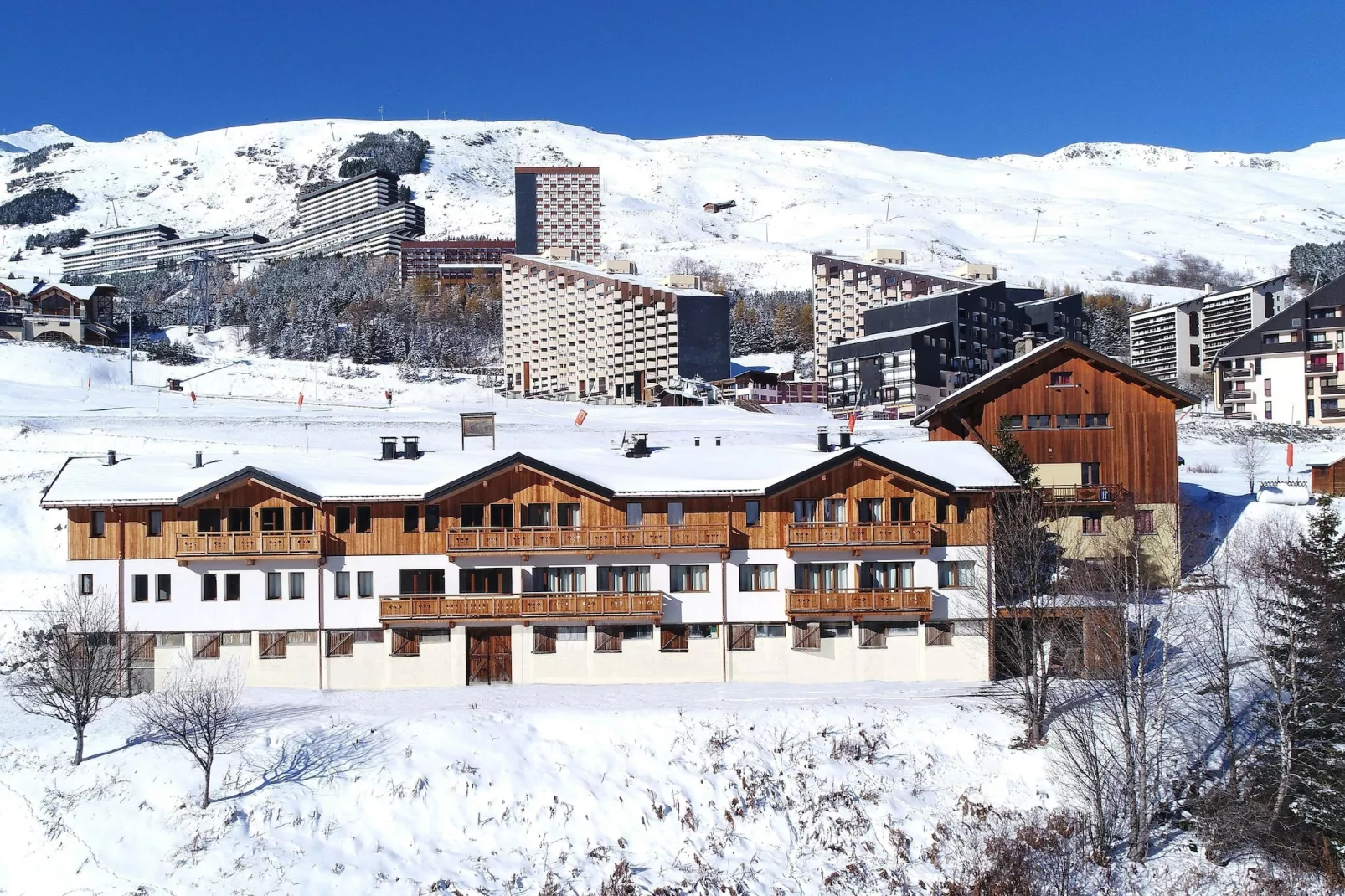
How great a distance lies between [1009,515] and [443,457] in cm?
1887

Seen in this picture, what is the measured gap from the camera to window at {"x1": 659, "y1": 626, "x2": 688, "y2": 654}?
36.0m

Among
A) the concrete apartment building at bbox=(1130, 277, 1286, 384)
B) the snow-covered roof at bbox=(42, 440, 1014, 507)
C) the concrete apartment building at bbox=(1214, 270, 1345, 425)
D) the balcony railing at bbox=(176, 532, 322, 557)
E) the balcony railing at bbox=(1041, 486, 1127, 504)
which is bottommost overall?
the balcony railing at bbox=(176, 532, 322, 557)

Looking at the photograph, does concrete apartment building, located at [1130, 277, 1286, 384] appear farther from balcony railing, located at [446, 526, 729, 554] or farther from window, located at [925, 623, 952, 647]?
balcony railing, located at [446, 526, 729, 554]

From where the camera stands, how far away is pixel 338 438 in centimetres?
6406

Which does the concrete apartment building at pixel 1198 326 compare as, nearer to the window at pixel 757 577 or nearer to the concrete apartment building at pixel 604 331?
the concrete apartment building at pixel 604 331

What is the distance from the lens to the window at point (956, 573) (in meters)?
36.7

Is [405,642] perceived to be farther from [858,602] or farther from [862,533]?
[862,533]

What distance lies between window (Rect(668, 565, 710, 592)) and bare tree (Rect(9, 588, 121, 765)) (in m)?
16.6

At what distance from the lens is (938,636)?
36.3m

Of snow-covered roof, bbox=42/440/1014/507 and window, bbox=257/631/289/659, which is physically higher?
snow-covered roof, bbox=42/440/1014/507

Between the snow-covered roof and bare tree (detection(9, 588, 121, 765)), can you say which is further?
the snow-covered roof

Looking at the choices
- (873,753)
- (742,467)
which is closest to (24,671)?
(742,467)

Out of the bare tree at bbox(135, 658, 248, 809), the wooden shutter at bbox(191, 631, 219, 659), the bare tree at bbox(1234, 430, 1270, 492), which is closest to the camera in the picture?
the bare tree at bbox(135, 658, 248, 809)

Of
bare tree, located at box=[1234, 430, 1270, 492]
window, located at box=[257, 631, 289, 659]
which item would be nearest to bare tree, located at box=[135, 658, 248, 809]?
window, located at box=[257, 631, 289, 659]
